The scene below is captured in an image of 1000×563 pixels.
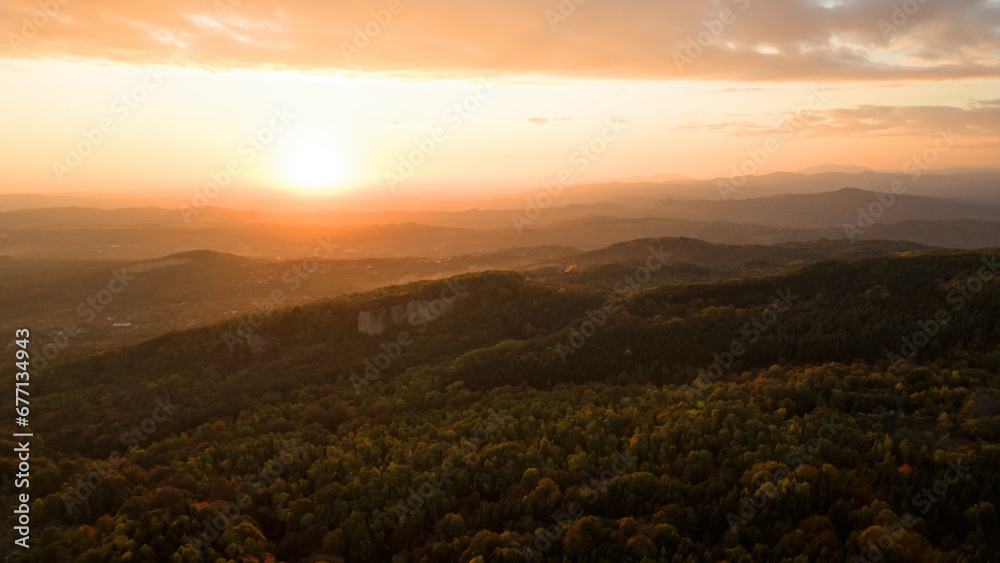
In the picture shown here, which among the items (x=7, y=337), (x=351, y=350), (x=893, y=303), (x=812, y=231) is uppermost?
(x=812, y=231)

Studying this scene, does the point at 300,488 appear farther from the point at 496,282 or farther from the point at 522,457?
the point at 496,282

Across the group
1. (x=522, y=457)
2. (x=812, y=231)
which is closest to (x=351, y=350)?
(x=522, y=457)

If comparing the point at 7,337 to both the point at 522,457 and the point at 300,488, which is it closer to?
the point at 300,488

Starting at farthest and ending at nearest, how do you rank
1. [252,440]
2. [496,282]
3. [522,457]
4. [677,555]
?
1. [496,282]
2. [252,440]
3. [522,457]
4. [677,555]

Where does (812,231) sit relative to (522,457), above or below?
above

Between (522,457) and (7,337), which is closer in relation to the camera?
(522,457)

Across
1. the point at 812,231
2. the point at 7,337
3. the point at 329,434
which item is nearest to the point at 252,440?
the point at 329,434

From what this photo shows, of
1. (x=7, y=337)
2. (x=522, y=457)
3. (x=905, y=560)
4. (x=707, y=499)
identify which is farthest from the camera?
(x=7, y=337)
